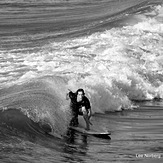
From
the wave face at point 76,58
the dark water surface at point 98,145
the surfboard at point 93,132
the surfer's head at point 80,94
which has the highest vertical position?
the wave face at point 76,58

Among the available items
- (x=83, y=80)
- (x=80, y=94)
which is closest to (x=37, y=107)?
(x=80, y=94)

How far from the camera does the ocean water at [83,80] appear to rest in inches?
588

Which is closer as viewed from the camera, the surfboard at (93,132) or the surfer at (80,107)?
the surfboard at (93,132)

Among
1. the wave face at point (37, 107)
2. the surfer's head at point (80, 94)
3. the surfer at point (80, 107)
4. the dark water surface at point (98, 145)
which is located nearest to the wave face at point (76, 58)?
the wave face at point (37, 107)

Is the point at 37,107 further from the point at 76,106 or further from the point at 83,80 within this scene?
the point at 83,80

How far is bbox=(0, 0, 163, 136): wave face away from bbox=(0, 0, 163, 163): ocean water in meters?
0.04

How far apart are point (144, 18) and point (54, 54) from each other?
32.5ft

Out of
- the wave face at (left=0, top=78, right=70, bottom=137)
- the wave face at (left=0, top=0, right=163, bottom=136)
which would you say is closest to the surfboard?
the wave face at (left=0, top=78, right=70, bottom=137)

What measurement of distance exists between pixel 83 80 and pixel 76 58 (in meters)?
4.60

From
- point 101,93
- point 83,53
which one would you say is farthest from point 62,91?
point 83,53

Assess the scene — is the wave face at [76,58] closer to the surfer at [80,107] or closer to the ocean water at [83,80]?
the ocean water at [83,80]

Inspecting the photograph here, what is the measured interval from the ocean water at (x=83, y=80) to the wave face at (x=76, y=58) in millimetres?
42

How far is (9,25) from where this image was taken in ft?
122

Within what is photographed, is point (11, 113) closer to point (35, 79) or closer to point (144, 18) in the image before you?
point (35, 79)
